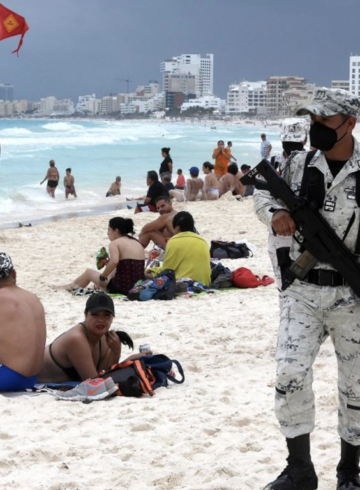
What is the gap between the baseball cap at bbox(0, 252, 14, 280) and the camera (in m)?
4.52

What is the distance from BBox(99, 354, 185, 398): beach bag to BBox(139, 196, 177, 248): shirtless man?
4.36 meters

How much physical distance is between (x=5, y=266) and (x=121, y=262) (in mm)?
3427

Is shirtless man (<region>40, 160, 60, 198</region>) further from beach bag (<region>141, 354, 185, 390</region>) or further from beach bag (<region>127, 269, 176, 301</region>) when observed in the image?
beach bag (<region>141, 354, 185, 390</region>)

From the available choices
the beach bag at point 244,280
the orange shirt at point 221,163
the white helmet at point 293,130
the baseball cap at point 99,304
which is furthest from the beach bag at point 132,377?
the orange shirt at point 221,163

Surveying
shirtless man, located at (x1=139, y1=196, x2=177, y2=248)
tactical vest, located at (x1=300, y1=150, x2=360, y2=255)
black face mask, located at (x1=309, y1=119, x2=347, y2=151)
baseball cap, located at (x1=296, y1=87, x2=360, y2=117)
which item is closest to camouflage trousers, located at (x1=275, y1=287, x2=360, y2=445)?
tactical vest, located at (x1=300, y1=150, x2=360, y2=255)

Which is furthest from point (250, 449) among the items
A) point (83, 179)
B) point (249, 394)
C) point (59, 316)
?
point (83, 179)

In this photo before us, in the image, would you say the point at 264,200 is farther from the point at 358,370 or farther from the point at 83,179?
the point at 83,179

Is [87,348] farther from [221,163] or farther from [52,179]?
[52,179]

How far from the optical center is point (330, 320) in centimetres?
300

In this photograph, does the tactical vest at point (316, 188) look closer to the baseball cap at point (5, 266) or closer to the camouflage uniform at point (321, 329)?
the camouflage uniform at point (321, 329)

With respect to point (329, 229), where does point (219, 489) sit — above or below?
below

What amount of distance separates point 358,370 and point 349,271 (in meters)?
0.40

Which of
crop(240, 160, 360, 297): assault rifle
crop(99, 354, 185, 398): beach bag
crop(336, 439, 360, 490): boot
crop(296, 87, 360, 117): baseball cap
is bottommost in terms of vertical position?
crop(99, 354, 185, 398): beach bag

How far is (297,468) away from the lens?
10.0 ft
